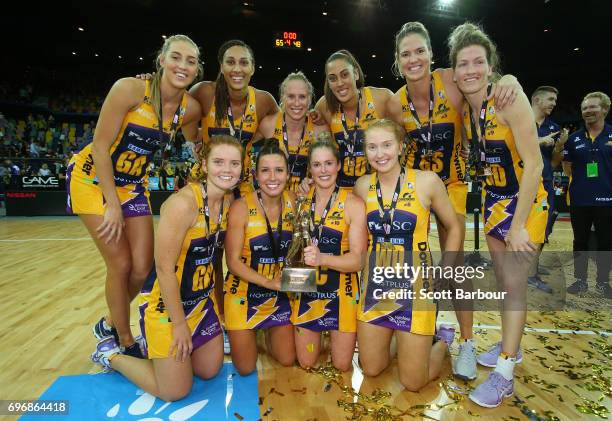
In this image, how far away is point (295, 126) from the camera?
3.21m

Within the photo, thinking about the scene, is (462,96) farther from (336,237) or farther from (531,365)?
(531,365)

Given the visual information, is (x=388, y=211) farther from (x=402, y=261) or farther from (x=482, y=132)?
(x=482, y=132)

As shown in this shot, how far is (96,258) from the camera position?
19.1 feet

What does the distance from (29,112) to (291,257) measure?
20.3 metres

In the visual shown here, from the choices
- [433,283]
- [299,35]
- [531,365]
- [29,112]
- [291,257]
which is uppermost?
[299,35]

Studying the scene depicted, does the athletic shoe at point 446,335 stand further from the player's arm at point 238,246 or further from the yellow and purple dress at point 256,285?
the player's arm at point 238,246

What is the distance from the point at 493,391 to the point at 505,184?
1200 millimetres

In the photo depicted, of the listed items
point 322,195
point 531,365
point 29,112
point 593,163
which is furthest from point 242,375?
point 29,112

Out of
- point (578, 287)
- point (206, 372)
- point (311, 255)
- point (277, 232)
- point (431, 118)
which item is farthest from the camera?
point (578, 287)

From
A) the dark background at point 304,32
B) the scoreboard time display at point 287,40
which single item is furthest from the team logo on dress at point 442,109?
the scoreboard time display at point 287,40

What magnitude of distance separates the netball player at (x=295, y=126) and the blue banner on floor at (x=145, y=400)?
5.10 feet

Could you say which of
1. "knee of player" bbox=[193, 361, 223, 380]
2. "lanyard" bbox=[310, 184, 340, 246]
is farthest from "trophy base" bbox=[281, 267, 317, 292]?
"knee of player" bbox=[193, 361, 223, 380]

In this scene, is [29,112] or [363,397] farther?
[29,112]

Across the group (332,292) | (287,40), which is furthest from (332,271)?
(287,40)
